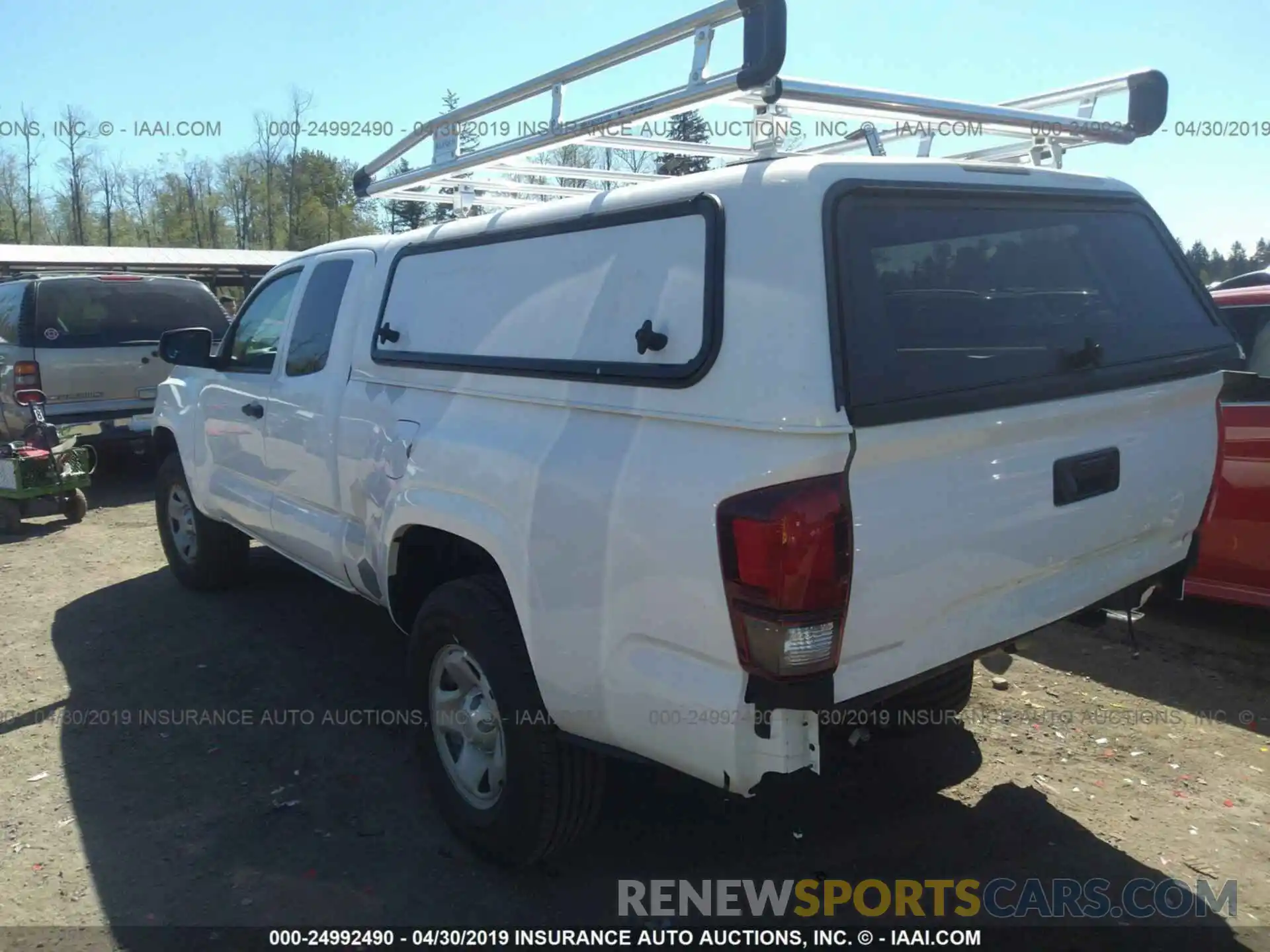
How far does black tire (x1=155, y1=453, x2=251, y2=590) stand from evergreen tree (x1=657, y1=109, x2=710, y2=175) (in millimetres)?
3260

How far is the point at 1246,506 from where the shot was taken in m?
4.60

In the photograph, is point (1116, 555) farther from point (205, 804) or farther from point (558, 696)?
point (205, 804)

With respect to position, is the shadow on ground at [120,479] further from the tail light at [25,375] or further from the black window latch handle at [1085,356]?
the black window latch handle at [1085,356]

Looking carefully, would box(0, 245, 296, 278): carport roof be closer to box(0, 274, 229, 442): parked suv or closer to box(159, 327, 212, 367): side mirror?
box(0, 274, 229, 442): parked suv

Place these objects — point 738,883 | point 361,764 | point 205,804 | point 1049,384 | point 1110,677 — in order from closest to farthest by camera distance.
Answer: point 1049,384 → point 738,883 → point 205,804 → point 361,764 → point 1110,677

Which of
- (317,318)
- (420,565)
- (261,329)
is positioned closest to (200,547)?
(261,329)

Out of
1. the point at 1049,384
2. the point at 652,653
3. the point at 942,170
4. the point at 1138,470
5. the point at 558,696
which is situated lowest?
the point at 558,696

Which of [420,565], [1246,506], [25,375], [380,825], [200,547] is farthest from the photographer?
[25,375]

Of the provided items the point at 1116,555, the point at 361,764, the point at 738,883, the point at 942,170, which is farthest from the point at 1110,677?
the point at 361,764

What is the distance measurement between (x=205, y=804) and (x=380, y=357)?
1.80m

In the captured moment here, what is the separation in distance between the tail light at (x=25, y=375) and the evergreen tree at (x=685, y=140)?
6.50 metres

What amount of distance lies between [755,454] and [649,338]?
19.2 inches

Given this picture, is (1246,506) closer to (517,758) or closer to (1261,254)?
(517,758)

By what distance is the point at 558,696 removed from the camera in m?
2.73
